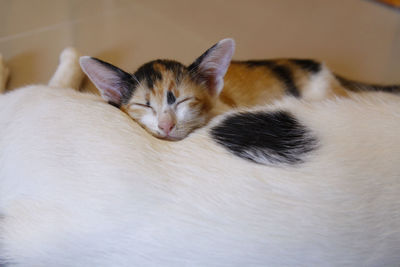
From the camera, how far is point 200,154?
74 centimetres

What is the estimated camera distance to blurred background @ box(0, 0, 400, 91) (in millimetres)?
1568

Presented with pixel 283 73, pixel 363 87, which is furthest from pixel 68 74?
pixel 363 87

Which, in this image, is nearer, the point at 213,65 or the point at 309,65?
the point at 213,65

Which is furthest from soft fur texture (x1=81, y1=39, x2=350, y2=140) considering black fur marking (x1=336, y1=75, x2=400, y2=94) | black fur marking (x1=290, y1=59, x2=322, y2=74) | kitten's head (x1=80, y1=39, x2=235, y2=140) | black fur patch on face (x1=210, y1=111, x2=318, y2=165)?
black fur marking (x1=336, y1=75, x2=400, y2=94)

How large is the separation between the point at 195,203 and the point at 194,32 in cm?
121

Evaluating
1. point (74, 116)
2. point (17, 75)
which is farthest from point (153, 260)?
point (17, 75)

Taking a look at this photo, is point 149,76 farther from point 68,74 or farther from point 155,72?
point 68,74

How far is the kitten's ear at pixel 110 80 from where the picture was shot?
0.92 m

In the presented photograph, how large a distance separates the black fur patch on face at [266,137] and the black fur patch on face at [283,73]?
47 cm

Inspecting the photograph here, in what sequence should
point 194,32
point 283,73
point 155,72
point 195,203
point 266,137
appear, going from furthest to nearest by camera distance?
1. point 194,32
2. point 283,73
3. point 155,72
4. point 266,137
5. point 195,203

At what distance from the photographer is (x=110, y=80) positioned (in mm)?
961

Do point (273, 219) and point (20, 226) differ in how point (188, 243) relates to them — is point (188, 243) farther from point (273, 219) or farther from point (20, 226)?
point (20, 226)

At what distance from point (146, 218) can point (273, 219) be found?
238mm

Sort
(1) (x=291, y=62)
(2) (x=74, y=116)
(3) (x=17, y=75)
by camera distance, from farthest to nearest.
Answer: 1. (3) (x=17, y=75)
2. (1) (x=291, y=62)
3. (2) (x=74, y=116)
